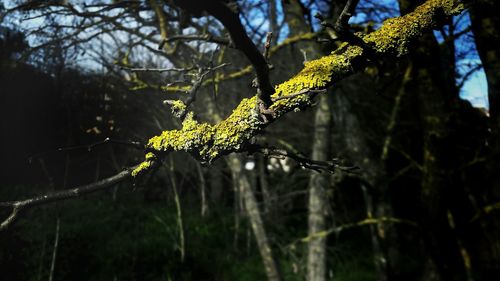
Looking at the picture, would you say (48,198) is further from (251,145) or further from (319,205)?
(319,205)

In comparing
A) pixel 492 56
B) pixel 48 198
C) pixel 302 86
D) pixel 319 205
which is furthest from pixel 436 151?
pixel 48 198

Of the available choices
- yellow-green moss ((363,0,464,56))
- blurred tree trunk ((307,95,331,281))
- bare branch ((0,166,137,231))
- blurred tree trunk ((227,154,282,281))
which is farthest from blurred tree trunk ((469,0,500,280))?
bare branch ((0,166,137,231))

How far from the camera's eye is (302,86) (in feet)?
5.51

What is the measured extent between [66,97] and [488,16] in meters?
9.35

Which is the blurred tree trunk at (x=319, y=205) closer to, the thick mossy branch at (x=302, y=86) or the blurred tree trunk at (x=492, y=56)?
the blurred tree trunk at (x=492, y=56)

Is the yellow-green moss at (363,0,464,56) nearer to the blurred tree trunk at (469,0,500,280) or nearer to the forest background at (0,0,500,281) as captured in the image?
the forest background at (0,0,500,281)

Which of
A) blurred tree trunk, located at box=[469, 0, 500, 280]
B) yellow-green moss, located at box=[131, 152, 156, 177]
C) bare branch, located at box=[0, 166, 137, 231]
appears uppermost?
blurred tree trunk, located at box=[469, 0, 500, 280]

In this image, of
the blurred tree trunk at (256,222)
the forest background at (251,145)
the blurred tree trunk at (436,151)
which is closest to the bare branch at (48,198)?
the forest background at (251,145)

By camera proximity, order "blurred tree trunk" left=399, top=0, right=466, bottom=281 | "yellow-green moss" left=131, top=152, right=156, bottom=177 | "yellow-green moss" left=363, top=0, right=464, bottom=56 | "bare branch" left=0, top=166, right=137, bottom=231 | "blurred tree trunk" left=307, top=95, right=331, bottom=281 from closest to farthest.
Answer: "bare branch" left=0, top=166, right=137, bottom=231 → "yellow-green moss" left=131, top=152, right=156, bottom=177 → "yellow-green moss" left=363, top=0, right=464, bottom=56 → "blurred tree trunk" left=399, top=0, right=466, bottom=281 → "blurred tree trunk" left=307, top=95, right=331, bottom=281

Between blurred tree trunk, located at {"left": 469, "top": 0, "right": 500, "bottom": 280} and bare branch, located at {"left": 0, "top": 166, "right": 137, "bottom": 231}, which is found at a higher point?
blurred tree trunk, located at {"left": 469, "top": 0, "right": 500, "bottom": 280}

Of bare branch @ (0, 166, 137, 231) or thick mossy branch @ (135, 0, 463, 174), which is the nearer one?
bare branch @ (0, 166, 137, 231)

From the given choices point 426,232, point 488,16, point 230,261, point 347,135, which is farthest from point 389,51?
point 230,261

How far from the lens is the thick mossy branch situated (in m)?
1.66

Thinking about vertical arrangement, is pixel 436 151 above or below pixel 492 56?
below
